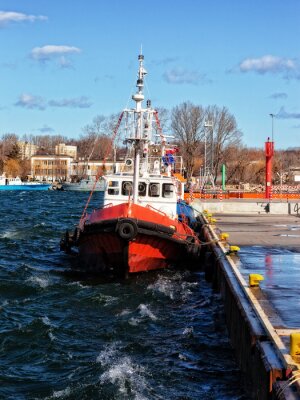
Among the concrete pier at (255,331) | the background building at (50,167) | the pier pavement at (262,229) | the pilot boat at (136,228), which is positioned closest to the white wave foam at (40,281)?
the pilot boat at (136,228)

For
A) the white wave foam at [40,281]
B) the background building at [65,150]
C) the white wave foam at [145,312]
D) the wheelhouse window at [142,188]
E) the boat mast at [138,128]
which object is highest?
the background building at [65,150]

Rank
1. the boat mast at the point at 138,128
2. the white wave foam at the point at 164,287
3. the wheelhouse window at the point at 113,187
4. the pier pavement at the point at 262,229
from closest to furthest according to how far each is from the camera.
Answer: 1. the white wave foam at the point at 164,287
2. the boat mast at the point at 138,128
3. the pier pavement at the point at 262,229
4. the wheelhouse window at the point at 113,187

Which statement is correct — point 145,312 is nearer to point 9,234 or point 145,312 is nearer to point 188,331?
point 188,331

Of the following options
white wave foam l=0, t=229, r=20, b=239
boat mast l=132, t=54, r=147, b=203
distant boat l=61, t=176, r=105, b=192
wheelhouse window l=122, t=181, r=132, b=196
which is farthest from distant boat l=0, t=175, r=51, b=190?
boat mast l=132, t=54, r=147, b=203

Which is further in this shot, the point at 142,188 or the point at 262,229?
the point at 262,229

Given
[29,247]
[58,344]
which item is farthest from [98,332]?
[29,247]

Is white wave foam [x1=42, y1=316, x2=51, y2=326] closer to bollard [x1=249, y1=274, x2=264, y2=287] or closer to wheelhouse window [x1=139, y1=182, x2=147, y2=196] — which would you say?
bollard [x1=249, y1=274, x2=264, y2=287]

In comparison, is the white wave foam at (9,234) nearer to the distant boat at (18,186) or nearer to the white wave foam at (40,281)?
the white wave foam at (40,281)

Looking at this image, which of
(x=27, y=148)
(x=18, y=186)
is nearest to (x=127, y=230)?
(x=18, y=186)

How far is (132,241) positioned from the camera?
58.4 ft

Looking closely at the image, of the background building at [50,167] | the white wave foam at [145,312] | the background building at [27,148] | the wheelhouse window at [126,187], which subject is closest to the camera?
the white wave foam at [145,312]

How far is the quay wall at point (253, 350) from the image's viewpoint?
7301 mm

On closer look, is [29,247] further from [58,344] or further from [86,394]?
[86,394]

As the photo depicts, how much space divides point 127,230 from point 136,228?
0.91 ft
